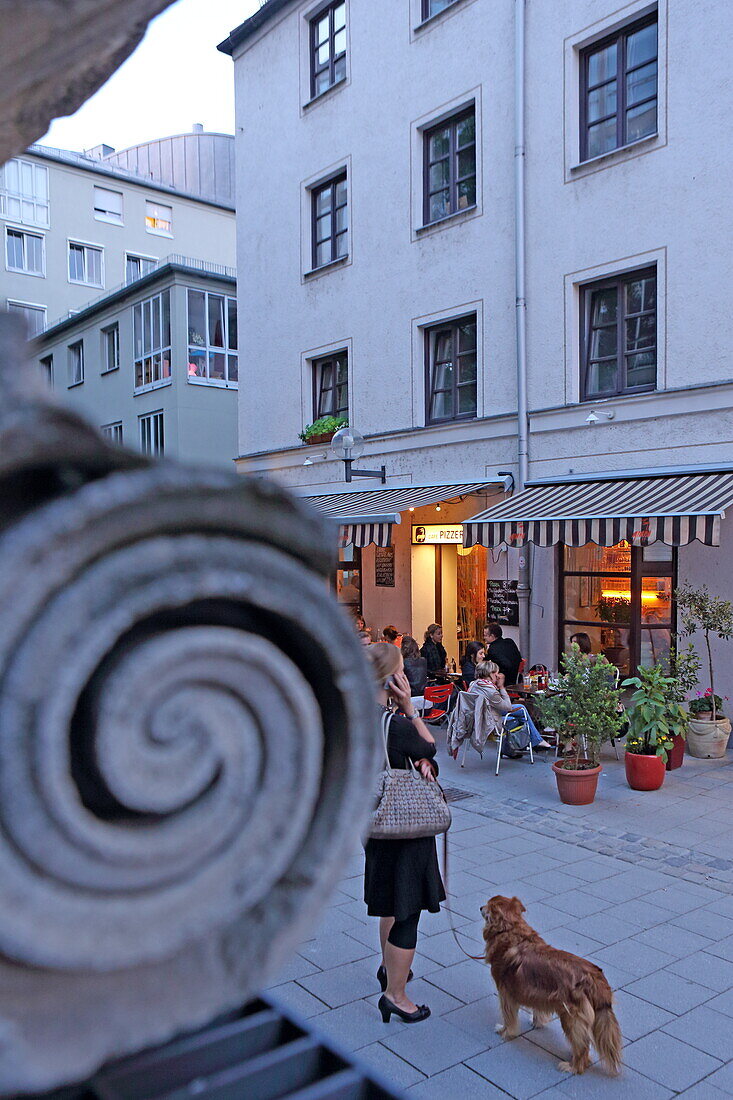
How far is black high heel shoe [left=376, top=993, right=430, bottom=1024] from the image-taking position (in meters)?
4.79

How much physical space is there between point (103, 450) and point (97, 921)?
1.43 ft

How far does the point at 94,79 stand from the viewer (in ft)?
3.96

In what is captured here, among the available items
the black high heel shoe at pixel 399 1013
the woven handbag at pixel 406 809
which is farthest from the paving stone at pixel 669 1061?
the woven handbag at pixel 406 809

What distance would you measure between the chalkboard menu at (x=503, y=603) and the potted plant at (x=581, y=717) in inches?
214

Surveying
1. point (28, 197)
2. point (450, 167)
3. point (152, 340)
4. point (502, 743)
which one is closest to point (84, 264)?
point (28, 197)

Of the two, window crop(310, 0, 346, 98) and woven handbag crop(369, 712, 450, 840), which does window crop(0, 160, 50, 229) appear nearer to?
window crop(310, 0, 346, 98)

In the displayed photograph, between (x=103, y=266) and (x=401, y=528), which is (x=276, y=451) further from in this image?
(x=103, y=266)

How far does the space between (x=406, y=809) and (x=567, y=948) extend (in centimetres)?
178

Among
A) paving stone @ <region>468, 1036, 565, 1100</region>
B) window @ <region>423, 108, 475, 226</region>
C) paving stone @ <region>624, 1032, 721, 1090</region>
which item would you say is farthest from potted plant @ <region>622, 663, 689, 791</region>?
window @ <region>423, 108, 475, 226</region>

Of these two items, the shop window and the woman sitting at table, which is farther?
the shop window

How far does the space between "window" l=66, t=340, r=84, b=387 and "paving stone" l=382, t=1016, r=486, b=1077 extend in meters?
29.6

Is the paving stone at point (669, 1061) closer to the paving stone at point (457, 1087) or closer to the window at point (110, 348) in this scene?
the paving stone at point (457, 1087)

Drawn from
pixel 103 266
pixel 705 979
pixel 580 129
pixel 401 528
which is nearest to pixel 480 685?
pixel 705 979

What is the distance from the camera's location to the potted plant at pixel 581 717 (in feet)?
29.2
